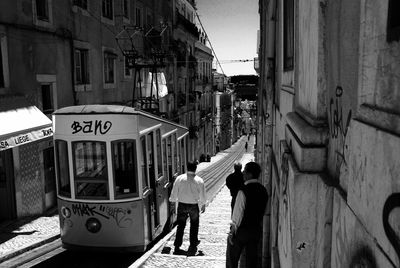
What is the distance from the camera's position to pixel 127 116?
24.8 feet

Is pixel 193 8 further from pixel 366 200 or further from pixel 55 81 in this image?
pixel 366 200

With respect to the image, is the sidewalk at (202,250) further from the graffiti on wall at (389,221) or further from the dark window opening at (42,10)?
the dark window opening at (42,10)

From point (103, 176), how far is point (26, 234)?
408 cm

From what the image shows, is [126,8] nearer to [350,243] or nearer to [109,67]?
[109,67]

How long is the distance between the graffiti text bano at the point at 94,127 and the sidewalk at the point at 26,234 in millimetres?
3126

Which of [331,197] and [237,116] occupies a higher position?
[331,197]

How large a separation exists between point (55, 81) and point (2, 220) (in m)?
4.86

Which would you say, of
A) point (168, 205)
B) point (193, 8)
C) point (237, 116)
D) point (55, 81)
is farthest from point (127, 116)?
point (237, 116)

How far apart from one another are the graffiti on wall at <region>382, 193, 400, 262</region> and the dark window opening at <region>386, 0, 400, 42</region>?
0.54 metres

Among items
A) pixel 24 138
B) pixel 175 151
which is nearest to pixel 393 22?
pixel 175 151

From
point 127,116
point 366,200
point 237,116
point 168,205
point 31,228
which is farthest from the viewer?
point 237,116

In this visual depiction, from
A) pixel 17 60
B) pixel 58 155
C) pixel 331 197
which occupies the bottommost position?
pixel 58 155

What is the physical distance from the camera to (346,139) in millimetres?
2174

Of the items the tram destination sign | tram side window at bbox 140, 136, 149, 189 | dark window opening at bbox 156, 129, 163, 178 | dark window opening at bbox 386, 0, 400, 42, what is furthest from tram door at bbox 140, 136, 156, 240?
dark window opening at bbox 386, 0, 400, 42
